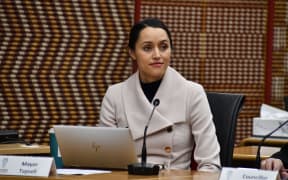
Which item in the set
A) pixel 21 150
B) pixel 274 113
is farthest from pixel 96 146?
pixel 274 113

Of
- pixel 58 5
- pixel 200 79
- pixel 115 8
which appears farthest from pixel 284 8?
pixel 58 5

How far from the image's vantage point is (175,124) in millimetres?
5375

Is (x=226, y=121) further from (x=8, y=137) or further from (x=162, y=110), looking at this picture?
(x=8, y=137)

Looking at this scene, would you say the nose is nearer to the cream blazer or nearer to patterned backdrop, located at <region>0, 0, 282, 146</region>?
the cream blazer

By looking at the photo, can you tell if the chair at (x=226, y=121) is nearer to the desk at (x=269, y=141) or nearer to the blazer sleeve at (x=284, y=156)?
the blazer sleeve at (x=284, y=156)

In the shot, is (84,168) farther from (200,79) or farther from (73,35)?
(200,79)

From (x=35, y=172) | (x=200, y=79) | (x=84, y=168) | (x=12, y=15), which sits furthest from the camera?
(x=200, y=79)

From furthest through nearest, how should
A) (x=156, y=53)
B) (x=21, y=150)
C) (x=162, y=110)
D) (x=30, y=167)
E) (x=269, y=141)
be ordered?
1. (x=269, y=141)
2. (x=21, y=150)
3. (x=156, y=53)
4. (x=162, y=110)
5. (x=30, y=167)

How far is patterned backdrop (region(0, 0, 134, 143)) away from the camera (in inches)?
313

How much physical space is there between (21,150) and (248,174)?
220cm

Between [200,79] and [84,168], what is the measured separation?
4443 millimetres

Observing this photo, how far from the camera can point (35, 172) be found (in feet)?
14.0

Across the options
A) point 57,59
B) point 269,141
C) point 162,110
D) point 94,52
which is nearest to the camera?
point 162,110

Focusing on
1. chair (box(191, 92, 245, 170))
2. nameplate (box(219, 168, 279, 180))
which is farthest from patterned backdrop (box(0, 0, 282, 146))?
nameplate (box(219, 168, 279, 180))
